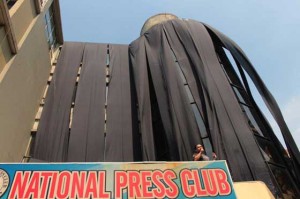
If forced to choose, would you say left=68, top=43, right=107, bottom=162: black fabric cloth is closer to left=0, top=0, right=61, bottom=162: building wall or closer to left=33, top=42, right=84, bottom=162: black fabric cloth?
left=33, top=42, right=84, bottom=162: black fabric cloth

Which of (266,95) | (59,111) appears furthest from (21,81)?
(266,95)

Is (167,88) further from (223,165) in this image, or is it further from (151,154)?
(223,165)

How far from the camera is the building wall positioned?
1128 centimetres

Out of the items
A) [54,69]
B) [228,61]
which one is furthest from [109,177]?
[54,69]

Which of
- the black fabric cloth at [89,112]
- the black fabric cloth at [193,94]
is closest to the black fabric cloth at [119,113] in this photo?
the black fabric cloth at [89,112]

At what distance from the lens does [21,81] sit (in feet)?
43.3

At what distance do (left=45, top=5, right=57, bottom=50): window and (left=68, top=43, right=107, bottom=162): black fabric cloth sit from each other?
1918mm

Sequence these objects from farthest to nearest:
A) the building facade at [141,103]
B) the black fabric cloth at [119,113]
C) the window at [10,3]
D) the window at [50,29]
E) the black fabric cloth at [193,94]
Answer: the window at [50,29] < the black fabric cloth at [119,113] < the window at [10,3] < the building facade at [141,103] < the black fabric cloth at [193,94]

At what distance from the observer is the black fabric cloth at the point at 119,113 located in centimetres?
1348

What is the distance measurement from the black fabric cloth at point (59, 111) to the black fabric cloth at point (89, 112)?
348mm

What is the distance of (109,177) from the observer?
5.89 meters

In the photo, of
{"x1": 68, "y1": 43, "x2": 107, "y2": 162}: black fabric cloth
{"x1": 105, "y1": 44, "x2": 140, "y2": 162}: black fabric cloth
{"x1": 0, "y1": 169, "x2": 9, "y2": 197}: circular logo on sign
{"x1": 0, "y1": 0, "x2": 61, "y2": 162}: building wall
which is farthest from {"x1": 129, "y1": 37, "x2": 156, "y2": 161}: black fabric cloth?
{"x1": 0, "y1": 169, "x2": 9, "y2": 197}: circular logo on sign

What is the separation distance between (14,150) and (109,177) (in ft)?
25.0

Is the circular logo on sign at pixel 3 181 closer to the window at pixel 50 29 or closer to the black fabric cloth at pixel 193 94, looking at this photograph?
the black fabric cloth at pixel 193 94
